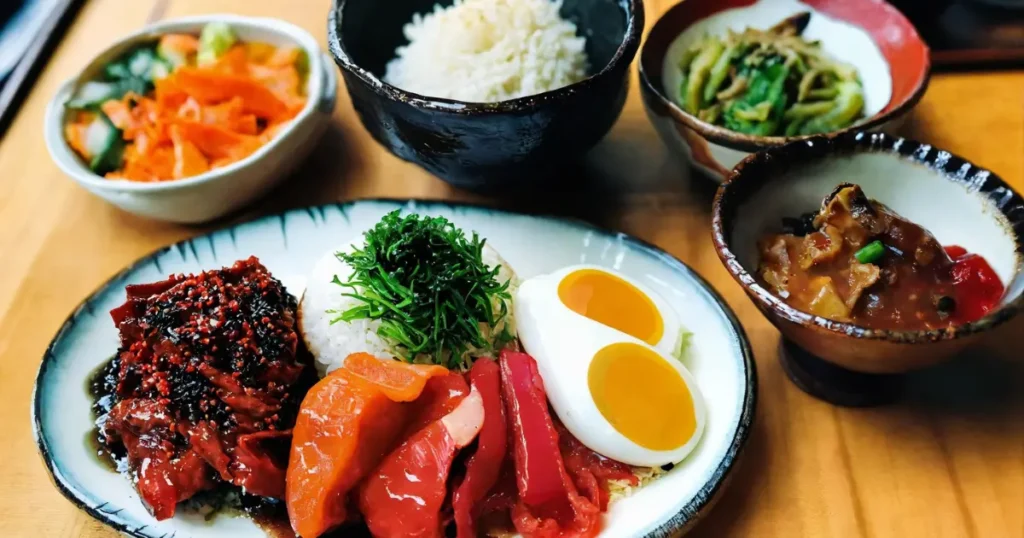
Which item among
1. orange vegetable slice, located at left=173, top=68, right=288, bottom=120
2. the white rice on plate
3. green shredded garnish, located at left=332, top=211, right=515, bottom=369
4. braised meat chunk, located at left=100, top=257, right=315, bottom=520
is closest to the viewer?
Result: braised meat chunk, located at left=100, top=257, right=315, bottom=520

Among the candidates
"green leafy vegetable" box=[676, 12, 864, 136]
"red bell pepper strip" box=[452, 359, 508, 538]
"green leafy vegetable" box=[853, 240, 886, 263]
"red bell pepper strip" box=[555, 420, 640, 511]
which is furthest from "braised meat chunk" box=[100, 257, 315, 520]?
"green leafy vegetable" box=[676, 12, 864, 136]

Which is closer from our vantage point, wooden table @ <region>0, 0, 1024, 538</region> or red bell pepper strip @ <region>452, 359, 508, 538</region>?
red bell pepper strip @ <region>452, 359, 508, 538</region>

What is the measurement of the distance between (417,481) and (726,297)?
99 centimetres

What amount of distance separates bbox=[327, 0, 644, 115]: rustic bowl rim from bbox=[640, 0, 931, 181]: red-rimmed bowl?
0.22m

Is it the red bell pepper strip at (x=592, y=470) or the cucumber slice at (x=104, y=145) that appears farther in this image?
the cucumber slice at (x=104, y=145)

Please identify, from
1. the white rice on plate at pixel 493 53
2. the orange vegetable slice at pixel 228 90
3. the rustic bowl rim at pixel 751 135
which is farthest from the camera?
the orange vegetable slice at pixel 228 90

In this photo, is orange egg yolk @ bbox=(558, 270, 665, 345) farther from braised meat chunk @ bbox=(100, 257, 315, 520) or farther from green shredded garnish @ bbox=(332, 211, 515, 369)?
braised meat chunk @ bbox=(100, 257, 315, 520)

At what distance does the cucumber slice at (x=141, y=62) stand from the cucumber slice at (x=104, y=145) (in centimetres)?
26

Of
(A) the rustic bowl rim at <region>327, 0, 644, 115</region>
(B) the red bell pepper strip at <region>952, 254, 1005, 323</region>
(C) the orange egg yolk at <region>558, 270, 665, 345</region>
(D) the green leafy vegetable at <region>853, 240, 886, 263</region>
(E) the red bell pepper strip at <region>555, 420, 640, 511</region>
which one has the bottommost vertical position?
(E) the red bell pepper strip at <region>555, 420, 640, 511</region>

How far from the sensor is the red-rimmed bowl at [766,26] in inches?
78.2

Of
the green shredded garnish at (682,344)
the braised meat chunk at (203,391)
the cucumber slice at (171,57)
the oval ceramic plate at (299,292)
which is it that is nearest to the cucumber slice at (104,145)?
the cucumber slice at (171,57)

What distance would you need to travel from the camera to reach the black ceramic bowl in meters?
1.78

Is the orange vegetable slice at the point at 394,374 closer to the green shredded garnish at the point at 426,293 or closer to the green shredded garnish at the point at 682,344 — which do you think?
the green shredded garnish at the point at 426,293

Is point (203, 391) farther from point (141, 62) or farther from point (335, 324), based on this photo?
point (141, 62)
